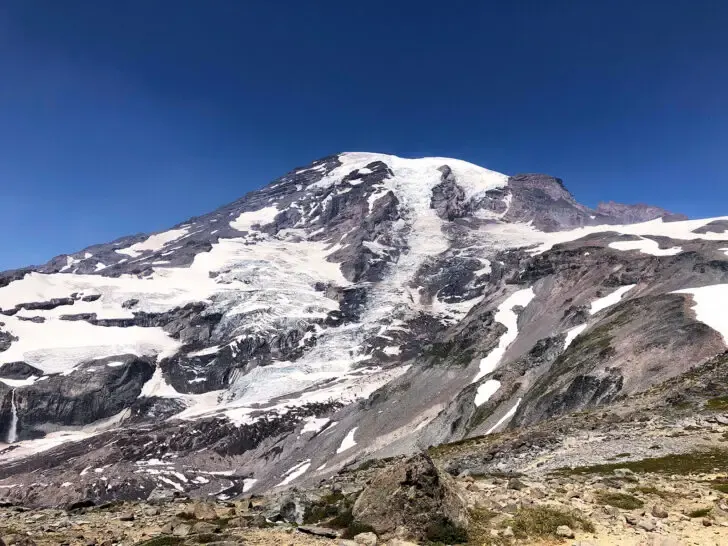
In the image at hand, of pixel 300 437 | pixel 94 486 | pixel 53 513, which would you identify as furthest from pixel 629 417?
pixel 94 486

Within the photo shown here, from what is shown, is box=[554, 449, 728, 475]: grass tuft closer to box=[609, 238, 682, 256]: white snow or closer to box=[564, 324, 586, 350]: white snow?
box=[564, 324, 586, 350]: white snow

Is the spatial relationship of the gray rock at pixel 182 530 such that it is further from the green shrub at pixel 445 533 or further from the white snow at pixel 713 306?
the white snow at pixel 713 306

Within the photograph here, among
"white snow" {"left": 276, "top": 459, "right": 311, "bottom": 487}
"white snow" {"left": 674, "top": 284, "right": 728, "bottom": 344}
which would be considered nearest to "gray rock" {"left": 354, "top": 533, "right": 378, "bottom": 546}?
"white snow" {"left": 674, "top": 284, "right": 728, "bottom": 344}

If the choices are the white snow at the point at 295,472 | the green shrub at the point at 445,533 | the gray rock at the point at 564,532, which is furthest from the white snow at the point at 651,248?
the green shrub at the point at 445,533

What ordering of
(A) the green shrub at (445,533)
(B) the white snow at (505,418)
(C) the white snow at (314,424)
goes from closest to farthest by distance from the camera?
(A) the green shrub at (445,533), (B) the white snow at (505,418), (C) the white snow at (314,424)

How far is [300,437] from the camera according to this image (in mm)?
170875

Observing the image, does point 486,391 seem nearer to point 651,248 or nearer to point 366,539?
point 366,539

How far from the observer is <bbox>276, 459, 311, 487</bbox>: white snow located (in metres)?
126

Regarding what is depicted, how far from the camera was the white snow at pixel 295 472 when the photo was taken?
126 meters

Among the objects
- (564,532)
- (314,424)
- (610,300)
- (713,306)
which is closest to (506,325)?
(610,300)

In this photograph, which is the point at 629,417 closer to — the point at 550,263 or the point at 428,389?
the point at 428,389

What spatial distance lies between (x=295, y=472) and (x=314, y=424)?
160 feet

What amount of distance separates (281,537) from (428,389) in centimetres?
12385

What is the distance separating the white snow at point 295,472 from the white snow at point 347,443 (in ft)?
30.8
